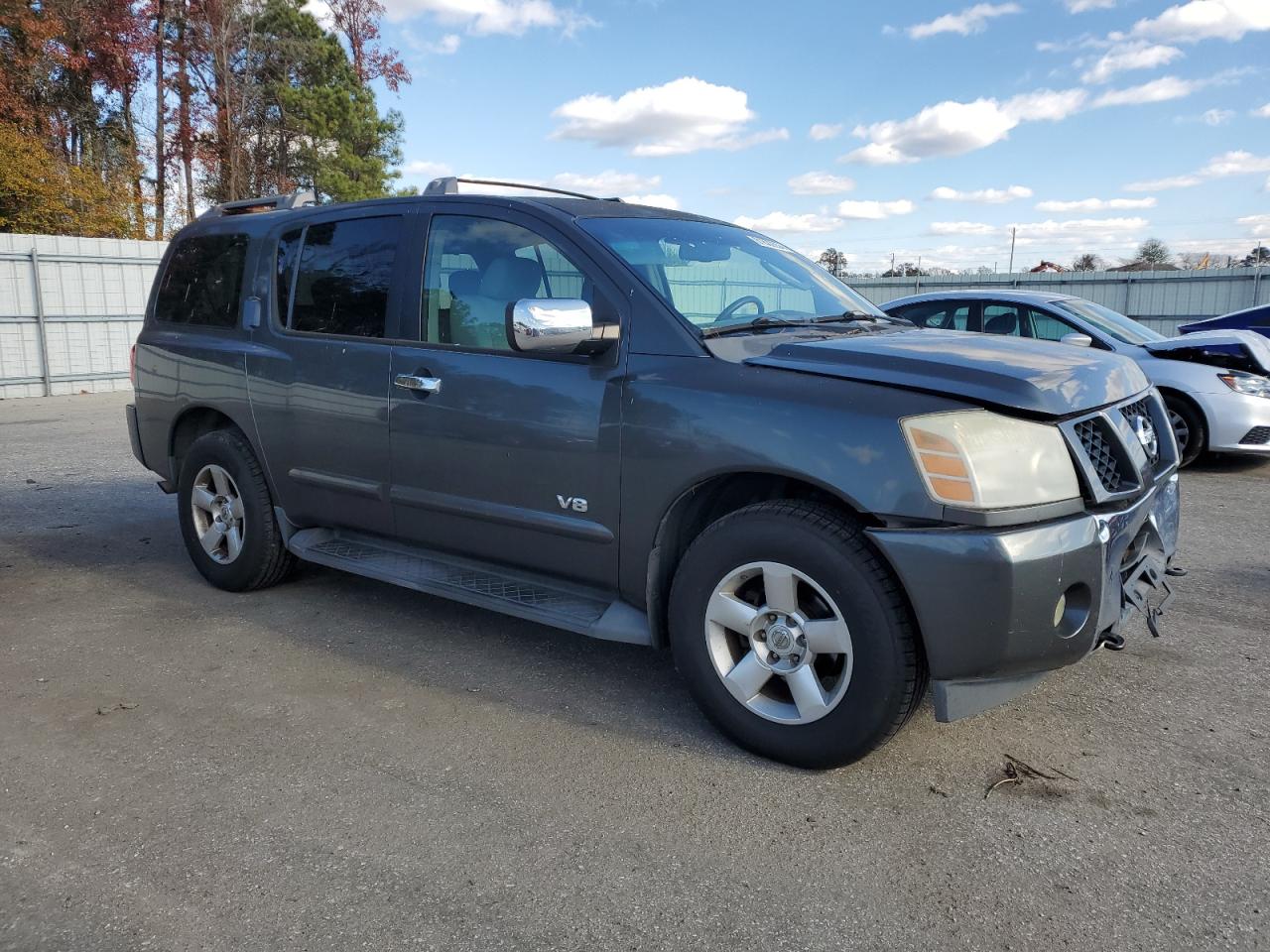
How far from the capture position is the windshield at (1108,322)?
322 inches

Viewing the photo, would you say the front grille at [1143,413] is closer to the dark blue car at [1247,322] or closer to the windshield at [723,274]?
the windshield at [723,274]

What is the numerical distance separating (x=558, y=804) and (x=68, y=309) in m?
16.4

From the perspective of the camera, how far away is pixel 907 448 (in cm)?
267

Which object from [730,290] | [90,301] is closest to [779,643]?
[730,290]

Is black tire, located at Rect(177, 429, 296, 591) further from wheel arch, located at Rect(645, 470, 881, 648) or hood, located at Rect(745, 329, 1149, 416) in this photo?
hood, located at Rect(745, 329, 1149, 416)

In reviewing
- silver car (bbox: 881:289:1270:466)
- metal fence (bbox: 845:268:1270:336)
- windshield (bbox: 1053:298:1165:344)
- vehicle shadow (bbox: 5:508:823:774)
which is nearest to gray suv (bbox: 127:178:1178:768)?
vehicle shadow (bbox: 5:508:823:774)

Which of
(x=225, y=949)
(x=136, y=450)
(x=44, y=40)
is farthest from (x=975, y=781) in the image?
(x=44, y=40)

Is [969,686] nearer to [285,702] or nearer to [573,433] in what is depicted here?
[573,433]

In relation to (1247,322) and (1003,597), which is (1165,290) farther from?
(1003,597)

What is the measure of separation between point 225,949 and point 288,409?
2.70 m

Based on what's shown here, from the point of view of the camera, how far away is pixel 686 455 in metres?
3.10

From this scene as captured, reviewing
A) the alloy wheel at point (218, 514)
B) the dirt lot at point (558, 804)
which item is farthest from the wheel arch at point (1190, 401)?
the alloy wheel at point (218, 514)

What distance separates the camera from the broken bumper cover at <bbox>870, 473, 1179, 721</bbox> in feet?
8.54

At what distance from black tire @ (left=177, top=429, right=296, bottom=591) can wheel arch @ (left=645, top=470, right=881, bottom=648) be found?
2283 millimetres
